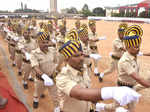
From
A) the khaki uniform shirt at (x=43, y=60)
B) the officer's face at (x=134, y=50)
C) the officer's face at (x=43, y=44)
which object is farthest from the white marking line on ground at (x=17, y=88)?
the officer's face at (x=134, y=50)

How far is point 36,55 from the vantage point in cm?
369

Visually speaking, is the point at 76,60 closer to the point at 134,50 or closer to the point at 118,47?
the point at 134,50

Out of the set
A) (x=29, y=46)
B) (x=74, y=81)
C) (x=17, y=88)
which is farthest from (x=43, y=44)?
(x=17, y=88)

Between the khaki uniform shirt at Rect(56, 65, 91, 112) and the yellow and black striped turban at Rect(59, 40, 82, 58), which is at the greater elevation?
the yellow and black striped turban at Rect(59, 40, 82, 58)

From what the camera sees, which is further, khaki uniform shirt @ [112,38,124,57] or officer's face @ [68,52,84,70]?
khaki uniform shirt @ [112,38,124,57]

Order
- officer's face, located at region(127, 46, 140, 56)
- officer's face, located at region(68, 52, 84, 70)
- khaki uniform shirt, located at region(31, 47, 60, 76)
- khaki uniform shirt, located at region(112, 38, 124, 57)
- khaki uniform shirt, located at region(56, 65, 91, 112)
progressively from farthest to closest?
1. khaki uniform shirt, located at region(112, 38, 124, 57)
2. khaki uniform shirt, located at region(31, 47, 60, 76)
3. officer's face, located at region(127, 46, 140, 56)
4. officer's face, located at region(68, 52, 84, 70)
5. khaki uniform shirt, located at region(56, 65, 91, 112)

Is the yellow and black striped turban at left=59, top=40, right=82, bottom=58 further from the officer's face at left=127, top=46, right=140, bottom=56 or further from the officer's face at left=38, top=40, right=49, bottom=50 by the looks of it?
the officer's face at left=38, top=40, right=49, bottom=50

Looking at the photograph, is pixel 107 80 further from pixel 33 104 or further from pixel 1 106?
pixel 1 106

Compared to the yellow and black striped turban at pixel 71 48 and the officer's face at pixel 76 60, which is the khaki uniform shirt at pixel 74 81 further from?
the yellow and black striped turban at pixel 71 48

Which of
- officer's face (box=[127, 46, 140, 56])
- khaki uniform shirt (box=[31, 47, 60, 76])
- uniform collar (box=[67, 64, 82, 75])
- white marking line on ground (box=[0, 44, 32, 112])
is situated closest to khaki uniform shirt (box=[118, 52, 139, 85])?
officer's face (box=[127, 46, 140, 56])

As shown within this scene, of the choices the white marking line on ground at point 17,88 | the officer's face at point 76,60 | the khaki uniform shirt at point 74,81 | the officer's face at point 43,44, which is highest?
the officer's face at point 43,44

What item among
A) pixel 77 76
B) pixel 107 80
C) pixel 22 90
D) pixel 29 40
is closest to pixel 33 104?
pixel 22 90

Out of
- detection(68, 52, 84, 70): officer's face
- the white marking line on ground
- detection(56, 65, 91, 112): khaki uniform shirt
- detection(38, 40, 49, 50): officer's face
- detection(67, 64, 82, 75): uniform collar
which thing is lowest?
the white marking line on ground

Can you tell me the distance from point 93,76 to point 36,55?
3597mm
